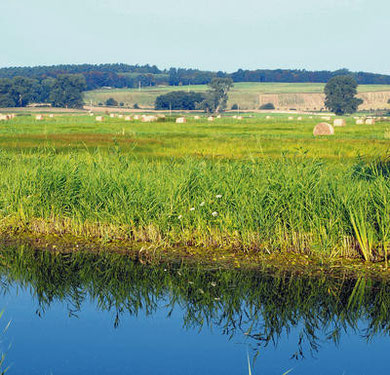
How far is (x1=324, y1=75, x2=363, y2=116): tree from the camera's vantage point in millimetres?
179625

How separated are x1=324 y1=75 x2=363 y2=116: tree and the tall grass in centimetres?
17200

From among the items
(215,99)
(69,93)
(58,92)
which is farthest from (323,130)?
(58,92)

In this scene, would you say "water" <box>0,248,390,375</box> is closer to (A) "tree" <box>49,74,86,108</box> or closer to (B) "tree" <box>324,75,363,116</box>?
(B) "tree" <box>324,75,363,116</box>

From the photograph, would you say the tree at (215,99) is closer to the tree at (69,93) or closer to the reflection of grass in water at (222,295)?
the tree at (69,93)

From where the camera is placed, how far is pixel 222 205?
13.0 m

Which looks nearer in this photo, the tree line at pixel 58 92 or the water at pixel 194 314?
the water at pixel 194 314

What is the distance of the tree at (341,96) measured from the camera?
180 m

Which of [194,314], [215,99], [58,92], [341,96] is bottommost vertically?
[194,314]

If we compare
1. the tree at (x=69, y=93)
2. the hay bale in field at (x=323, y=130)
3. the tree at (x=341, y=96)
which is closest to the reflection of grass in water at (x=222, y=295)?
the hay bale in field at (x=323, y=130)

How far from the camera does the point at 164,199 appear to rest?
13.3 metres

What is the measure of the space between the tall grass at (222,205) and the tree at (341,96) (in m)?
172

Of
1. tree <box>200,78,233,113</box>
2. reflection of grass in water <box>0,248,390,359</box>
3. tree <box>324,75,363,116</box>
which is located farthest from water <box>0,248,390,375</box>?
tree <box>200,78,233,113</box>

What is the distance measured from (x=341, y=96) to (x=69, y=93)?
8547 cm

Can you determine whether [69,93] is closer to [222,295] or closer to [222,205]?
[222,205]
